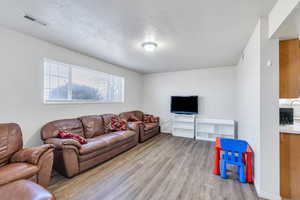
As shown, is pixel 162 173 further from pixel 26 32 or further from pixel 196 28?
pixel 26 32

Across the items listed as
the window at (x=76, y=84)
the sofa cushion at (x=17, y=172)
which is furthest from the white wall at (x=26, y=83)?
the sofa cushion at (x=17, y=172)

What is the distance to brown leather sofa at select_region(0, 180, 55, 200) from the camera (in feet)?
3.81

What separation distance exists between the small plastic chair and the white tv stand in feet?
6.12

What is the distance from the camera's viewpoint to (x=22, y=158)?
1888 millimetres

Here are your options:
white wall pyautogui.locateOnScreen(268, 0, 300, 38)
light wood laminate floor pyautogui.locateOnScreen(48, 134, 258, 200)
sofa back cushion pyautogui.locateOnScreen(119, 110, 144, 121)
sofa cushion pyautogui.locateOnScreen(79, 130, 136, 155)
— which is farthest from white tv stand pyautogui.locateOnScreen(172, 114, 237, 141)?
white wall pyautogui.locateOnScreen(268, 0, 300, 38)

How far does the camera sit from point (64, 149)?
223cm

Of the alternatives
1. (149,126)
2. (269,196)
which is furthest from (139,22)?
(149,126)

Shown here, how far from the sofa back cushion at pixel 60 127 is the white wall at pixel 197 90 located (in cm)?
326

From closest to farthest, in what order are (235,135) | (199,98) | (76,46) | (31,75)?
(31,75)
(76,46)
(235,135)
(199,98)

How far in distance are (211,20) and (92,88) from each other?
337cm

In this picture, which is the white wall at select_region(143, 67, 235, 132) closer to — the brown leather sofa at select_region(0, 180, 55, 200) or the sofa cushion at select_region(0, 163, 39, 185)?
the sofa cushion at select_region(0, 163, 39, 185)

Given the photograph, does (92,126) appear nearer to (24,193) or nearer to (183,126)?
(24,193)

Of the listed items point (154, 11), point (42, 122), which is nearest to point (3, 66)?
point (42, 122)

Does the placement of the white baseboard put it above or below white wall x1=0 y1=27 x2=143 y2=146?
below
